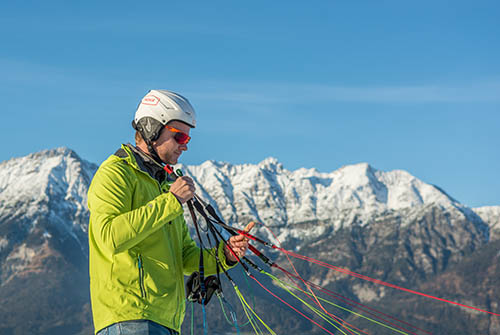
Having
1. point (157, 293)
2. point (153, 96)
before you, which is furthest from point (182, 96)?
point (157, 293)

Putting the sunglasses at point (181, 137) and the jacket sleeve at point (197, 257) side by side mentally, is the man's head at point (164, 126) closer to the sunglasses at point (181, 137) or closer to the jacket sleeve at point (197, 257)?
the sunglasses at point (181, 137)

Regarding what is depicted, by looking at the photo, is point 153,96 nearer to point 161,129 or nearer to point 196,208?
point 161,129

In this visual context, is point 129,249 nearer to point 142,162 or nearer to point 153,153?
point 142,162

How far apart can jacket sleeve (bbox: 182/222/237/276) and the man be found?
1.62 ft

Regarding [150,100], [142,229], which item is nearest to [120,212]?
[142,229]

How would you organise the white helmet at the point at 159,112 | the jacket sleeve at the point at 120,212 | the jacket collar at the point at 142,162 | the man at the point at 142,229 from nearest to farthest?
the jacket sleeve at the point at 120,212 → the man at the point at 142,229 → the jacket collar at the point at 142,162 → the white helmet at the point at 159,112

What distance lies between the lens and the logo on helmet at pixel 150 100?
6450 mm

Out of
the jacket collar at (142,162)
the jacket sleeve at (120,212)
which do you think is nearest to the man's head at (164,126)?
the jacket collar at (142,162)

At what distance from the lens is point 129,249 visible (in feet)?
18.6

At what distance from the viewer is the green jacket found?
5.39m

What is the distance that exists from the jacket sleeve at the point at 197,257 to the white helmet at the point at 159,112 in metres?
1.40

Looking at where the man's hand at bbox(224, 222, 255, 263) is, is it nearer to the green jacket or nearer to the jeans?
the green jacket

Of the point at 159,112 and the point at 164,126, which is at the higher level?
the point at 159,112

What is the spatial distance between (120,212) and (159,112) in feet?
4.11
